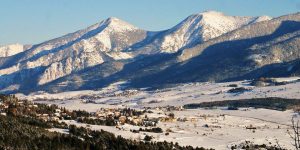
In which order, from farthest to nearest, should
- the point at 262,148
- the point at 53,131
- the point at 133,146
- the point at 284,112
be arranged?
the point at 284,112
the point at 262,148
the point at 53,131
the point at 133,146

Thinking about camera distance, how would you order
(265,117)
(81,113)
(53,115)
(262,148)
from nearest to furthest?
(262,148), (53,115), (81,113), (265,117)

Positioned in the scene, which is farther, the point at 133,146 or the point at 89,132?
the point at 89,132

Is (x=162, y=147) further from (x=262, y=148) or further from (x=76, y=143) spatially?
(x=262, y=148)

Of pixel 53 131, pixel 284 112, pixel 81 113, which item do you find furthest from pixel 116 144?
pixel 284 112

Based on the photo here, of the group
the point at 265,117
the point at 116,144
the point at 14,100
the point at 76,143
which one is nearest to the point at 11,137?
the point at 76,143

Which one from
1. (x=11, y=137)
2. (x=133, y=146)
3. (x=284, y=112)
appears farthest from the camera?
(x=284, y=112)

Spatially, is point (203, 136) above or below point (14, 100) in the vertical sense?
below

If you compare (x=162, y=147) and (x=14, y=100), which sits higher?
(x=14, y=100)

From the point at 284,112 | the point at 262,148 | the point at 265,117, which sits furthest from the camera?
the point at 284,112

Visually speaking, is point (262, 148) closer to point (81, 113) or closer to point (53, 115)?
point (53, 115)
